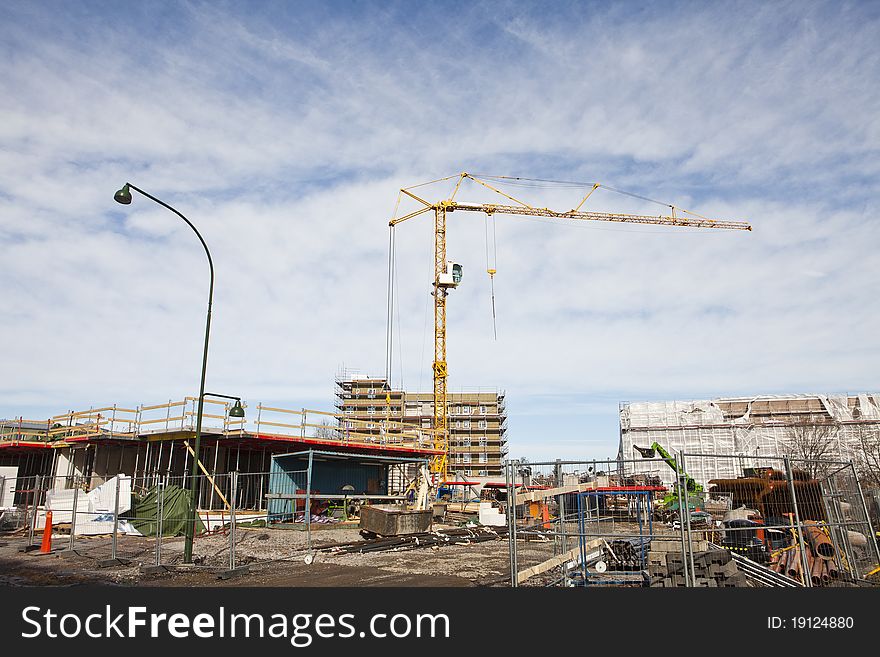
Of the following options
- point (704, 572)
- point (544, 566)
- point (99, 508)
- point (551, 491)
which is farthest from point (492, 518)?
point (704, 572)

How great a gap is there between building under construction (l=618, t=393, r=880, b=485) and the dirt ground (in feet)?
232

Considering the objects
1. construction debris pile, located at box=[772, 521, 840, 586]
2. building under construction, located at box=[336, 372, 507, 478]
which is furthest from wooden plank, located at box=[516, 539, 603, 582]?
building under construction, located at box=[336, 372, 507, 478]

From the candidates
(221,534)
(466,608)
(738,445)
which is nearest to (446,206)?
(738,445)

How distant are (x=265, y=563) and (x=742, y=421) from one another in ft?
310

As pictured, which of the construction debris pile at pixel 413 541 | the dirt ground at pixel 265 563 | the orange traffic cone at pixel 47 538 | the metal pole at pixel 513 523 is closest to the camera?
the metal pole at pixel 513 523

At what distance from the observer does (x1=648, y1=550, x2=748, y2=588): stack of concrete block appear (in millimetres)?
10969

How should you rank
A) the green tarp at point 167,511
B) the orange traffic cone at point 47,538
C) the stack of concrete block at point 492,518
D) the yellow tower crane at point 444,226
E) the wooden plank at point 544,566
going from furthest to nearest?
the yellow tower crane at point 444,226, the stack of concrete block at point 492,518, the green tarp at point 167,511, the orange traffic cone at point 47,538, the wooden plank at point 544,566

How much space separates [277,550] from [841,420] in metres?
96.0

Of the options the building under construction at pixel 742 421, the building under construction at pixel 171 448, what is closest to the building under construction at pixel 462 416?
the building under construction at pixel 742 421

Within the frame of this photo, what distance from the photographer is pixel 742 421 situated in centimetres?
9706

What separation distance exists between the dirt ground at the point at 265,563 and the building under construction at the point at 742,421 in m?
70.8

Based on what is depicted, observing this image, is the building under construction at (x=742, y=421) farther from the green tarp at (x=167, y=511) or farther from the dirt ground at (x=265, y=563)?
the green tarp at (x=167, y=511)

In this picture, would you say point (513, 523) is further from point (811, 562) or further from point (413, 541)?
point (413, 541)

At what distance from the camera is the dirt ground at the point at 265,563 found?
14.5m
